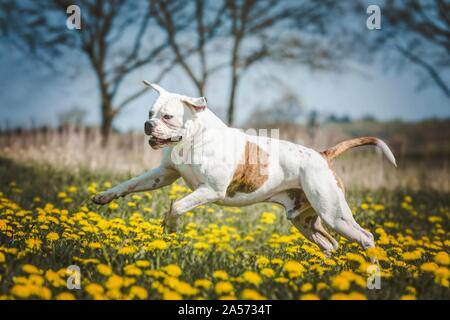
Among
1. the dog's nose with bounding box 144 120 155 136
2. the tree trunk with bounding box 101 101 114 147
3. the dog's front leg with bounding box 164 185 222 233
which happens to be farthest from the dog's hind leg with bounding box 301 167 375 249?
the tree trunk with bounding box 101 101 114 147

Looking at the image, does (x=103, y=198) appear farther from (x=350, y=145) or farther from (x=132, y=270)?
(x=350, y=145)

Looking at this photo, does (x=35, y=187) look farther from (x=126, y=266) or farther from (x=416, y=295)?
(x=416, y=295)

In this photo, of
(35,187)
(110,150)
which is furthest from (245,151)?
(110,150)

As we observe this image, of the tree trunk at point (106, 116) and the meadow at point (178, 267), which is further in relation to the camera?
the tree trunk at point (106, 116)

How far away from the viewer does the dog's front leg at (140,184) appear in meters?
3.89

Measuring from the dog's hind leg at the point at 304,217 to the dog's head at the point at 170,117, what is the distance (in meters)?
1.06

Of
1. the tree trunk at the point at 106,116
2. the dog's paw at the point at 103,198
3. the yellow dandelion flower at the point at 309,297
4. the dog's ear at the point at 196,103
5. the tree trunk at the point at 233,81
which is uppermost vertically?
the tree trunk at the point at 233,81

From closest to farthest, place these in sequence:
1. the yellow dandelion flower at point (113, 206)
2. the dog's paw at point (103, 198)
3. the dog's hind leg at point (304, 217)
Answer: the dog's paw at point (103, 198) → the dog's hind leg at point (304, 217) → the yellow dandelion flower at point (113, 206)

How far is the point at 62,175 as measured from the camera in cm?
791

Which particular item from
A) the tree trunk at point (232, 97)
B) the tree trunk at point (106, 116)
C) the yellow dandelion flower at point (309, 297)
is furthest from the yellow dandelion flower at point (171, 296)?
the tree trunk at point (106, 116)

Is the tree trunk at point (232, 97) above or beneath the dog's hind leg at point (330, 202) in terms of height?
above

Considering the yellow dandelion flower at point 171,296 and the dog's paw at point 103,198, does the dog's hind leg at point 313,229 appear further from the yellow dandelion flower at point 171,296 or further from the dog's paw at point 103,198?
the yellow dandelion flower at point 171,296

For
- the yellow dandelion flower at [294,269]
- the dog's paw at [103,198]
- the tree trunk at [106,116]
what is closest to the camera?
the yellow dandelion flower at [294,269]
